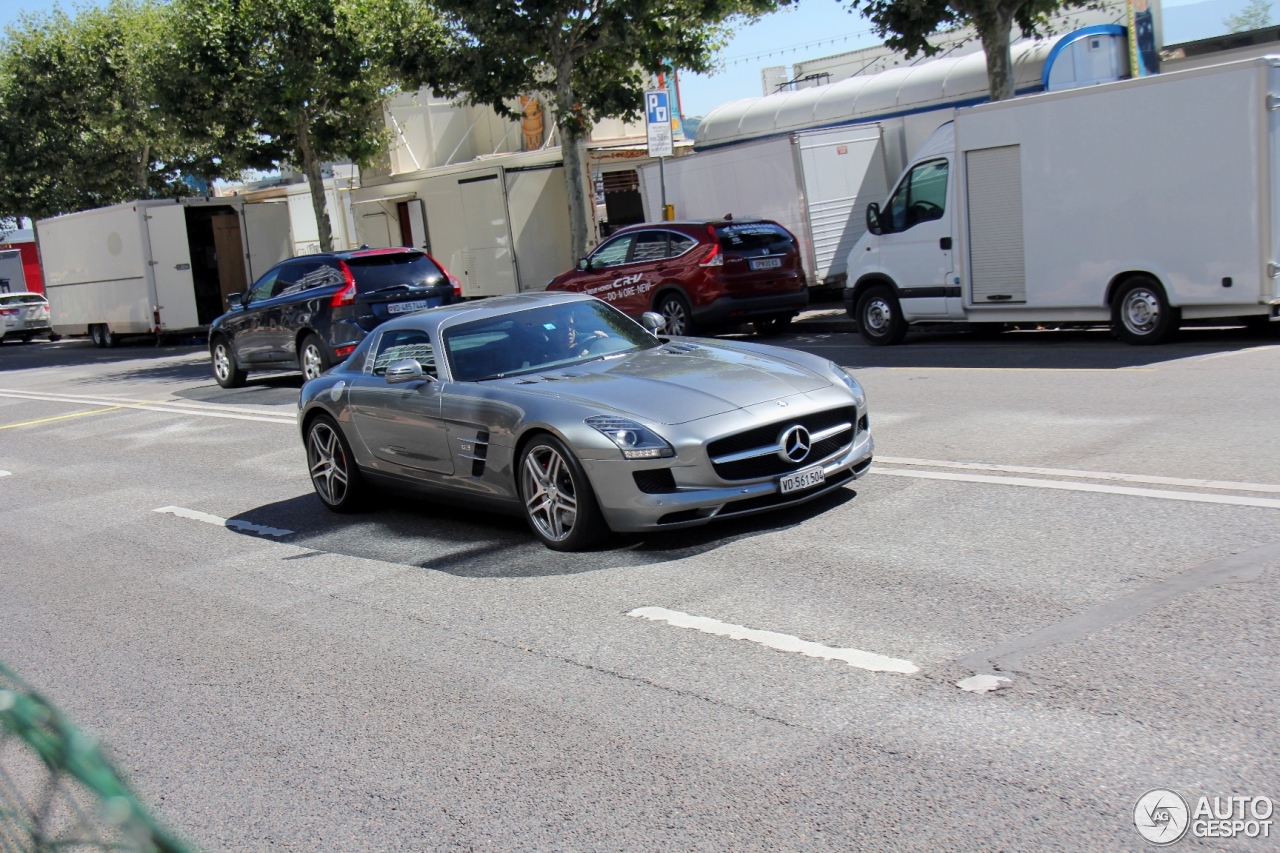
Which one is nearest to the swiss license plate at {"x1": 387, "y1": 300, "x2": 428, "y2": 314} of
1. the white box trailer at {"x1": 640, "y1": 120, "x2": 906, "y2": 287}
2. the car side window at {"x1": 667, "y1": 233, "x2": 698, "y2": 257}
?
the car side window at {"x1": 667, "y1": 233, "x2": 698, "y2": 257}

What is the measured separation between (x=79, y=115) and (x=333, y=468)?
33.7m

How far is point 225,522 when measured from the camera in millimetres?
9195

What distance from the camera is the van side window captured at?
14.9 metres

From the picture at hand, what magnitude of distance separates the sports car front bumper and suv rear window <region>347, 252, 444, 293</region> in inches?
435

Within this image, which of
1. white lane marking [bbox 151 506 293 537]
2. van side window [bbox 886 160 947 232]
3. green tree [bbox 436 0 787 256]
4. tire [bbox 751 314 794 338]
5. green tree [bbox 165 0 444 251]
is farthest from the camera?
green tree [bbox 165 0 444 251]

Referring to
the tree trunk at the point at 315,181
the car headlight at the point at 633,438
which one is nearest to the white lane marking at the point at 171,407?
the car headlight at the point at 633,438

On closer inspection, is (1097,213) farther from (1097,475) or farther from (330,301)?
(330,301)

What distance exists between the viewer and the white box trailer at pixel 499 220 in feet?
91.6

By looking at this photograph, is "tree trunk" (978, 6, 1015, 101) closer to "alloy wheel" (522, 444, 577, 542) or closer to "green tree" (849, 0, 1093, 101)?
"green tree" (849, 0, 1093, 101)

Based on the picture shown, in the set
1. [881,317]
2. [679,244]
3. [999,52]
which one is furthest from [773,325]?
[999,52]

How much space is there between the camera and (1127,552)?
5.83m

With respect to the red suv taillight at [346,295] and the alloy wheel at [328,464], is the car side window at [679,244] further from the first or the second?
the alloy wheel at [328,464]

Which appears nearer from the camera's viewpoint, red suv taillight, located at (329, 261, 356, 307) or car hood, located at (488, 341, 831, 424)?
car hood, located at (488, 341, 831, 424)

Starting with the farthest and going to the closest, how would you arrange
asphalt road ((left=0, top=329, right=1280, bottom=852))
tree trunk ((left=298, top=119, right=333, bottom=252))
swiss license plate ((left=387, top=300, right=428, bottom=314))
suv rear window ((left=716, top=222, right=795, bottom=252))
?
1. tree trunk ((left=298, top=119, right=333, bottom=252))
2. suv rear window ((left=716, top=222, right=795, bottom=252))
3. swiss license plate ((left=387, top=300, right=428, bottom=314))
4. asphalt road ((left=0, top=329, right=1280, bottom=852))
